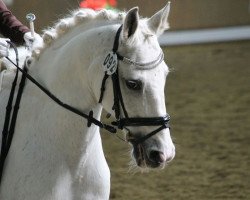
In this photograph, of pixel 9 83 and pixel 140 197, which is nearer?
pixel 9 83

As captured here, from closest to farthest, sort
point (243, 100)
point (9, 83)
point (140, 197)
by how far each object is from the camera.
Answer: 1. point (9, 83)
2. point (140, 197)
3. point (243, 100)

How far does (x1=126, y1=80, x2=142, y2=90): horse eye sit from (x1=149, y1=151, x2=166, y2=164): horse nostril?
284 mm

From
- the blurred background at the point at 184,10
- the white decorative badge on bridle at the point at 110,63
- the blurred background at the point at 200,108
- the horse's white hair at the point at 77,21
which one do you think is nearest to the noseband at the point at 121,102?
the white decorative badge on bridle at the point at 110,63

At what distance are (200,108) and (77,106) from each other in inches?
223

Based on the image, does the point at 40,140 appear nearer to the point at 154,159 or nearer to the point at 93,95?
the point at 93,95

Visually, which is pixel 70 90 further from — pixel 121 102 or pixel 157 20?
pixel 157 20

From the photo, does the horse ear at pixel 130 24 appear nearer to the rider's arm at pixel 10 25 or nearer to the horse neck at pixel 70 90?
the horse neck at pixel 70 90

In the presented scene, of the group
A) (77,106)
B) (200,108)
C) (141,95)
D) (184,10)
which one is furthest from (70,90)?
(184,10)

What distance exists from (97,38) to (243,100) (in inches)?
239

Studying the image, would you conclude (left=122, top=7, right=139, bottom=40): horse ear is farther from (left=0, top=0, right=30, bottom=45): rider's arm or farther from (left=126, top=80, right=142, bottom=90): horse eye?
(left=0, top=0, right=30, bottom=45): rider's arm

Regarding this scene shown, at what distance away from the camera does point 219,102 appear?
9.00 metres

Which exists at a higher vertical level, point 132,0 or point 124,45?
point 132,0

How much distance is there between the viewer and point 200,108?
8.76m

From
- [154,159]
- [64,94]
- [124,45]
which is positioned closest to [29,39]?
[64,94]
